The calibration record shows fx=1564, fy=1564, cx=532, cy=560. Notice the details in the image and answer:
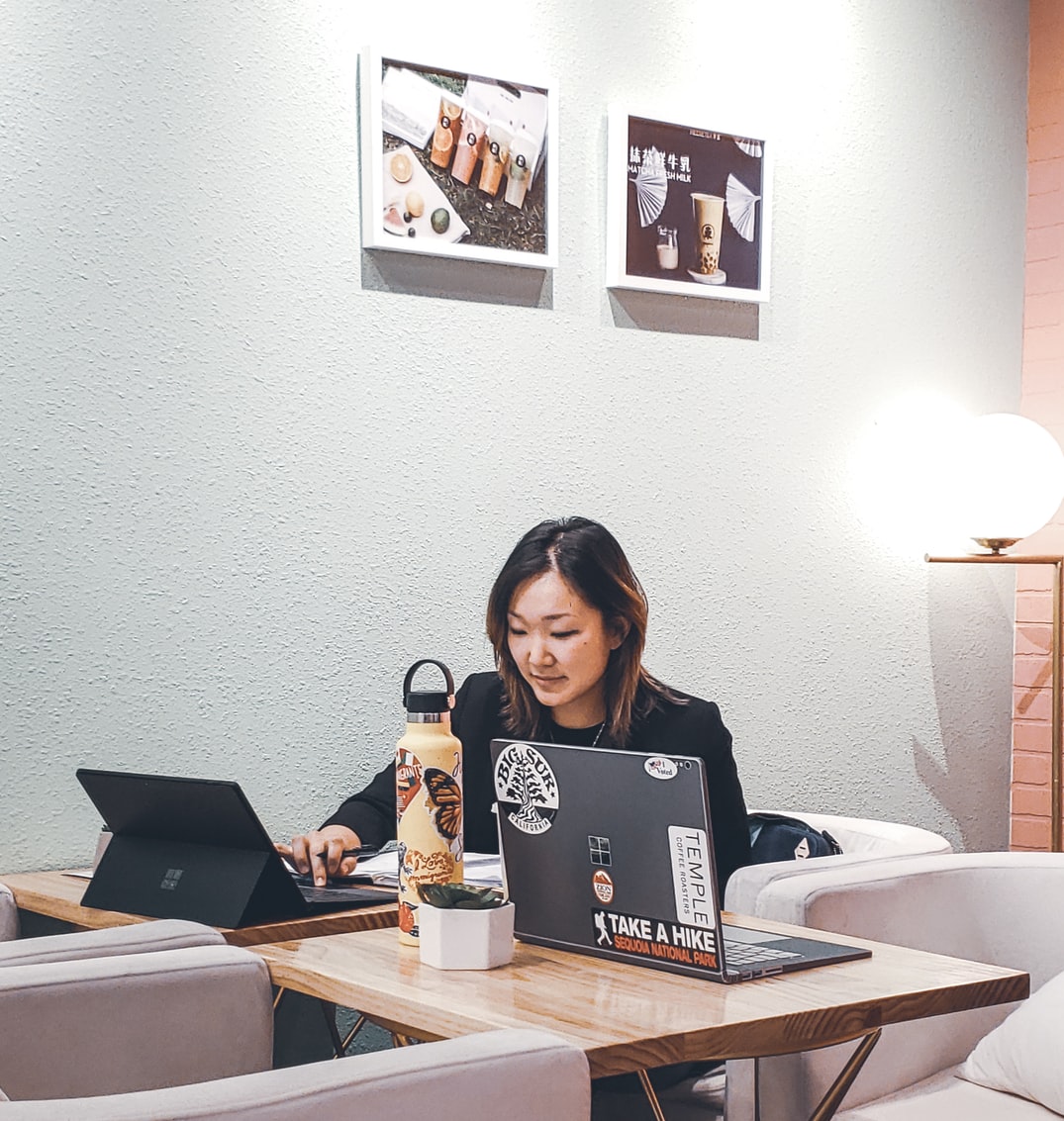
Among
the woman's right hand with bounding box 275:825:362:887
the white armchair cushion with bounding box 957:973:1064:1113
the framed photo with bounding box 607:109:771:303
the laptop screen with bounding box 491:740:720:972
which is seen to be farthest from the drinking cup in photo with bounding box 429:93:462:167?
A: the white armchair cushion with bounding box 957:973:1064:1113

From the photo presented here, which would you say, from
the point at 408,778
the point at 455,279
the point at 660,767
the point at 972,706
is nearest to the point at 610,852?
the point at 660,767

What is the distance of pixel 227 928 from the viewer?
81.4 inches

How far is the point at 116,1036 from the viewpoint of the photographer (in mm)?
1793

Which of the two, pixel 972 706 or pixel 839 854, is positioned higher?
pixel 972 706

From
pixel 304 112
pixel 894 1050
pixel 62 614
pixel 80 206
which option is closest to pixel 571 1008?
pixel 894 1050

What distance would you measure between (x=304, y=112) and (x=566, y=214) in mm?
609

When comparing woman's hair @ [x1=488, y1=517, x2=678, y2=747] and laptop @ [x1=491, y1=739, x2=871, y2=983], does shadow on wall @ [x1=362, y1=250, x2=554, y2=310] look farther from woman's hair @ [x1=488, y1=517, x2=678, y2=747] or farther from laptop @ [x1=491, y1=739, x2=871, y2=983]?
laptop @ [x1=491, y1=739, x2=871, y2=983]

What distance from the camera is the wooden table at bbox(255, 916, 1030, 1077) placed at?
1.50 meters

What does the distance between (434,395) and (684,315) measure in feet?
2.22

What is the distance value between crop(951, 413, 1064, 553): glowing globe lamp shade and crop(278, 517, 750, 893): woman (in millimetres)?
1240

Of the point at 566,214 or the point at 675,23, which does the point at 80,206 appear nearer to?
the point at 566,214

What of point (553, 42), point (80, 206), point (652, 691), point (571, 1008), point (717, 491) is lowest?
point (571, 1008)

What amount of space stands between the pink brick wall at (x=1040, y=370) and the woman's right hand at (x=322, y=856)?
2.22 m

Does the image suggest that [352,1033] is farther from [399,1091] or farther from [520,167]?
[520,167]
